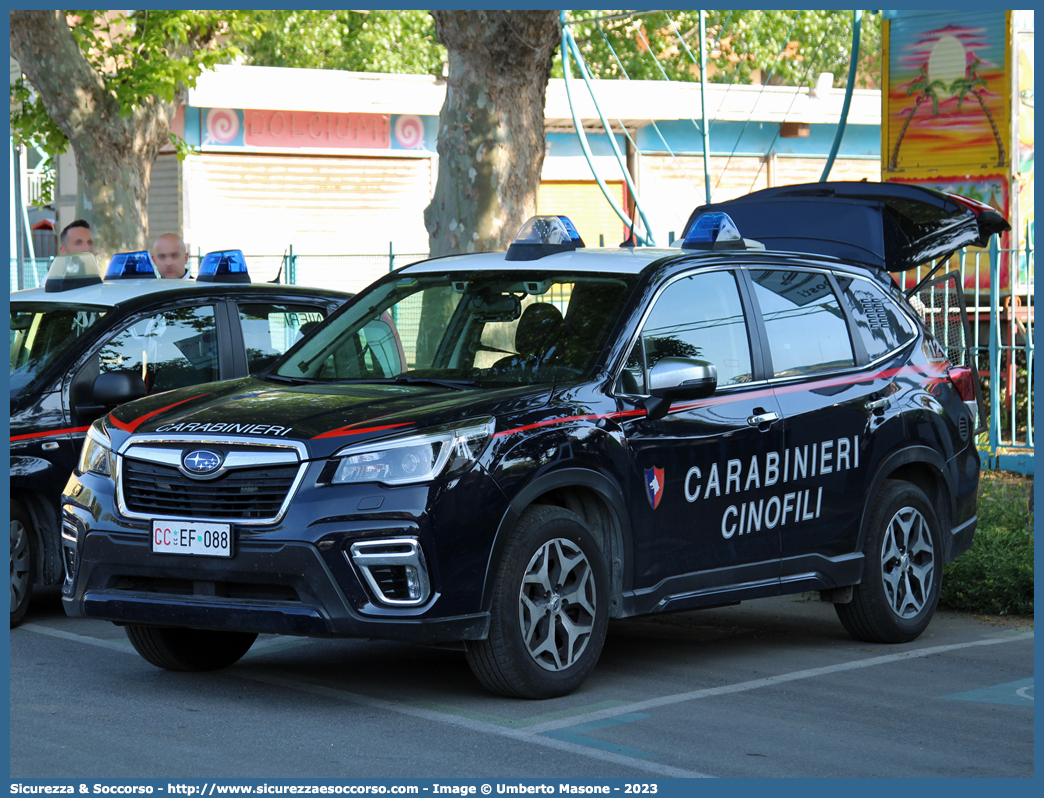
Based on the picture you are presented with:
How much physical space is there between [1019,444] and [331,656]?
8.56 m

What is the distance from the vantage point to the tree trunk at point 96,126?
16688 millimetres

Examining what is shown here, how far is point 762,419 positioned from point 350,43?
3461 centimetres

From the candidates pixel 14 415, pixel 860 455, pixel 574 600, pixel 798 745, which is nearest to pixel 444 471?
pixel 574 600

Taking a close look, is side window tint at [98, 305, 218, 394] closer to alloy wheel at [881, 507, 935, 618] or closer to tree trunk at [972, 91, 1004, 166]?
alloy wheel at [881, 507, 935, 618]

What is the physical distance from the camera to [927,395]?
783cm

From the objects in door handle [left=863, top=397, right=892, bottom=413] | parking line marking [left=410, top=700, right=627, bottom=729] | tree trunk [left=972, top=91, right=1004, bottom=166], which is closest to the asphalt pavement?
parking line marking [left=410, top=700, right=627, bottom=729]

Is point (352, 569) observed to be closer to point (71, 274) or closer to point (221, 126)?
point (71, 274)

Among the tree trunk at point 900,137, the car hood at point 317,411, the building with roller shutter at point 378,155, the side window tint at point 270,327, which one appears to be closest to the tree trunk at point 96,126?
the building with roller shutter at point 378,155

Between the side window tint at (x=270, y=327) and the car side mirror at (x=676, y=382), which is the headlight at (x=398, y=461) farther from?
the side window tint at (x=270, y=327)

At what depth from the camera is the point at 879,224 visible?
349 inches

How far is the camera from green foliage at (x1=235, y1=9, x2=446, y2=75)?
126 feet

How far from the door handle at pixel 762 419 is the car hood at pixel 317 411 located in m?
1.12

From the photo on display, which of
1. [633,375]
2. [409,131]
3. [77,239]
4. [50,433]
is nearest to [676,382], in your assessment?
[633,375]

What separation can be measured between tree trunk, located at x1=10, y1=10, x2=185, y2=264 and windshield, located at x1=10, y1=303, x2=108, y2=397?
896 centimetres
